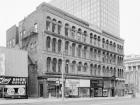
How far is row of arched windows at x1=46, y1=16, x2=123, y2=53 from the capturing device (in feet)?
173

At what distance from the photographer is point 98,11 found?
12044 cm

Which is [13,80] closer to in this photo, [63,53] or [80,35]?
[63,53]

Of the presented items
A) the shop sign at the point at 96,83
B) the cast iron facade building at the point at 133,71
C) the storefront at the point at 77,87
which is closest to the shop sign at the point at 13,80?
the storefront at the point at 77,87

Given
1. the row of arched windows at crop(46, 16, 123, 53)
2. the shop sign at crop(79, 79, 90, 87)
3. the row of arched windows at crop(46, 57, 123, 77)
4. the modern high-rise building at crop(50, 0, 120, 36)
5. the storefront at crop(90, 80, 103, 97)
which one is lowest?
the storefront at crop(90, 80, 103, 97)

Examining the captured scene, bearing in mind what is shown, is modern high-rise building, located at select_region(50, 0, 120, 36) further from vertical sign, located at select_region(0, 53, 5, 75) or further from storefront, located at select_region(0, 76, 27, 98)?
vertical sign, located at select_region(0, 53, 5, 75)

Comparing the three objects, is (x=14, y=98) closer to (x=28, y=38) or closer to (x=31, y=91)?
(x=31, y=91)

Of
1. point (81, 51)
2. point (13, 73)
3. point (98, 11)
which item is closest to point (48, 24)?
point (81, 51)

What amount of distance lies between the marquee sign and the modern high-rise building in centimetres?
7380

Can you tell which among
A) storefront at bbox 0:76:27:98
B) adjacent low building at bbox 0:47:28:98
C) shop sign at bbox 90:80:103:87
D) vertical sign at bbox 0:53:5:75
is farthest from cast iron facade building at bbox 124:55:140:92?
vertical sign at bbox 0:53:5:75

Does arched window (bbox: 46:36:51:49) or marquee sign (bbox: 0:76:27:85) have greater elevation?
arched window (bbox: 46:36:51:49)

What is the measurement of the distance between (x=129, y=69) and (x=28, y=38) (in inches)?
4174

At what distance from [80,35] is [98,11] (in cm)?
6301

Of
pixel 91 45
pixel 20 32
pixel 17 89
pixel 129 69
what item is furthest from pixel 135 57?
pixel 17 89

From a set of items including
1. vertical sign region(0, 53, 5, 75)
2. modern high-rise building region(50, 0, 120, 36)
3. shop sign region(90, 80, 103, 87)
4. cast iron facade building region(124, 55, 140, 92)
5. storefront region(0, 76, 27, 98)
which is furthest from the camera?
cast iron facade building region(124, 55, 140, 92)
